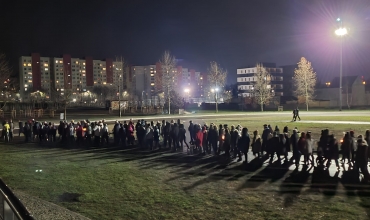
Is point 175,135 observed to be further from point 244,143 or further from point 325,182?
point 325,182

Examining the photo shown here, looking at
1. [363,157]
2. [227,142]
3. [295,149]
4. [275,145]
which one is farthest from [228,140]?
[363,157]

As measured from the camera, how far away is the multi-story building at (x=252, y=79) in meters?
110

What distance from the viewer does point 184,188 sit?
11.6 metres

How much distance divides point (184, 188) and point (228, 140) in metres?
5.47

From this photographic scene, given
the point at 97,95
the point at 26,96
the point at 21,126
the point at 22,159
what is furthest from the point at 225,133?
the point at 26,96

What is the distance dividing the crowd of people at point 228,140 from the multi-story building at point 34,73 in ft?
338

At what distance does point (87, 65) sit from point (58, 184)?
132 m

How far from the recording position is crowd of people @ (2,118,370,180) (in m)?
13.2

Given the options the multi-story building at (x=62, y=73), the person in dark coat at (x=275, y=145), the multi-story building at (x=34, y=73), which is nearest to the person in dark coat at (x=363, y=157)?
the person in dark coat at (x=275, y=145)

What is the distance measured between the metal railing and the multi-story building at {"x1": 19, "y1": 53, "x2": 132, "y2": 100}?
115 m

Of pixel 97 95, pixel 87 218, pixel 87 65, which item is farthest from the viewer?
pixel 87 65

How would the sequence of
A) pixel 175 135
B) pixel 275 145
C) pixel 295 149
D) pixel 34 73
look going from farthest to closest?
pixel 34 73, pixel 175 135, pixel 275 145, pixel 295 149

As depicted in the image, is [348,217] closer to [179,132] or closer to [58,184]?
[58,184]

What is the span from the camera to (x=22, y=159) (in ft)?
57.9
